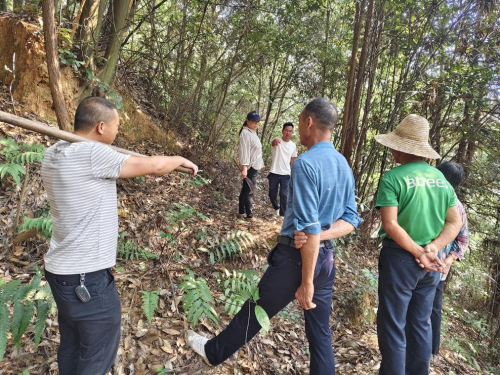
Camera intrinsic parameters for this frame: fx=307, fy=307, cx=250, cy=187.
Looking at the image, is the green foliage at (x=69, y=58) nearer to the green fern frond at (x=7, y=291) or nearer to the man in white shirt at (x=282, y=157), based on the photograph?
the man in white shirt at (x=282, y=157)

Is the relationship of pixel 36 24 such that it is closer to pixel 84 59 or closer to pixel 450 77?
pixel 84 59

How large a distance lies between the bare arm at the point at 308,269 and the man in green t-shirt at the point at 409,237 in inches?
30.5

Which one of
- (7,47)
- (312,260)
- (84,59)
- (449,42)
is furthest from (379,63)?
(7,47)

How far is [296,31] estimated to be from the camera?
8023 millimetres

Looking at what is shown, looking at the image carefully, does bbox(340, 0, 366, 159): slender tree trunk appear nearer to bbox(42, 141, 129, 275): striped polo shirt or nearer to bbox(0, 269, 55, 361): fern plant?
bbox(42, 141, 129, 275): striped polo shirt

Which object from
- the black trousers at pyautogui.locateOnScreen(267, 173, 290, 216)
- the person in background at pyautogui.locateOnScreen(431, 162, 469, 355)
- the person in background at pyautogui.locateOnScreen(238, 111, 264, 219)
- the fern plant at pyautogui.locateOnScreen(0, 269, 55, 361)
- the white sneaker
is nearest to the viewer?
the fern plant at pyautogui.locateOnScreen(0, 269, 55, 361)

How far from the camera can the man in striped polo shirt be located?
1.86m

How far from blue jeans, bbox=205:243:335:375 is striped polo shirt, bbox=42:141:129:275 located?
4.12 ft

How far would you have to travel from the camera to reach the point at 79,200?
1884 millimetres

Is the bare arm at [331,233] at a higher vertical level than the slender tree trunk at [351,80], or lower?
lower

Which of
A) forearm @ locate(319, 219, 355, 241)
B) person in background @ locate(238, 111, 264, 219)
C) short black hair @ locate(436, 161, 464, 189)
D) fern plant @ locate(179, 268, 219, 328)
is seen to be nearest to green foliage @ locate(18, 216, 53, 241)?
fern plant @ locate(179, 268, 219, 328)

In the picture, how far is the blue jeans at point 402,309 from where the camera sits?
2.57 meters

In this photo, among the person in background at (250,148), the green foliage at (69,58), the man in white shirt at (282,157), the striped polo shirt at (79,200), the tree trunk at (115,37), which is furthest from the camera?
the man in white shirt at (282,157)

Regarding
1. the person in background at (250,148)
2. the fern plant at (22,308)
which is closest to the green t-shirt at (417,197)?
the fern plant at (22,308)
